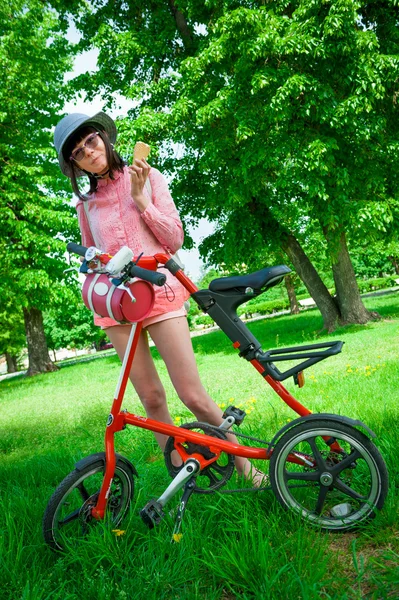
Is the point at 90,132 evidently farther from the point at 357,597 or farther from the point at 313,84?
the point at 313,84

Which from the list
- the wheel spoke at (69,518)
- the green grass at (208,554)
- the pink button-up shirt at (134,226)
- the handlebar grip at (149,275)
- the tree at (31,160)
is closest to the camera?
the green grass at (208,554)

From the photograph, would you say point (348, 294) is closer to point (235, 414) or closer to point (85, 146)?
point (235, 414)

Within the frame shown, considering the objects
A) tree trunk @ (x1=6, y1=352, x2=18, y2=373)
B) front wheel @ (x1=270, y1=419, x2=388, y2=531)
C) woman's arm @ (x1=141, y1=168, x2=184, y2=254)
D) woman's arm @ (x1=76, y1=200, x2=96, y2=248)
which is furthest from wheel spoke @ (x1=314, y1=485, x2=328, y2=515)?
tree trunk @ (x1=6, y1=352, x2=18, y2=373)

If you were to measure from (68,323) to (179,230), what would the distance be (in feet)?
128

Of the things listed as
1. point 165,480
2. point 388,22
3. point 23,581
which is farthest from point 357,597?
point 388,22

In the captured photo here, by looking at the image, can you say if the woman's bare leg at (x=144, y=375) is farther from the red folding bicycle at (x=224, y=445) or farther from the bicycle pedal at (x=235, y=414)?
the bicycle pedal at (x=235, y=414)

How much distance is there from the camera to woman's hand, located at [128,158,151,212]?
2.22 metres

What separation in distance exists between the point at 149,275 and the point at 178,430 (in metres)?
0.78

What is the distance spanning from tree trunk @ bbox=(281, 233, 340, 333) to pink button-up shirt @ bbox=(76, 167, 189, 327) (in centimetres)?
1082

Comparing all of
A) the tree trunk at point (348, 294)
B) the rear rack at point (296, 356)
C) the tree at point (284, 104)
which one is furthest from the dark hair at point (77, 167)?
the tree trunk at point (348, 294)

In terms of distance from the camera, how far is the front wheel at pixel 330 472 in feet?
7.00

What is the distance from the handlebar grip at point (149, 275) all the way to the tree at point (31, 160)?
1331 cm

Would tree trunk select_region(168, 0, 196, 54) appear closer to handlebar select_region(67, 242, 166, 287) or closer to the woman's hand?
the woman's hand

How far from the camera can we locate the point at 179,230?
250 centimetres
